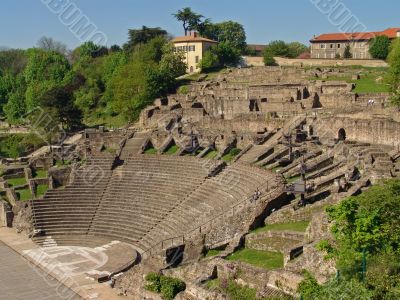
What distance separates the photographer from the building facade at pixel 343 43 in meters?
72.2

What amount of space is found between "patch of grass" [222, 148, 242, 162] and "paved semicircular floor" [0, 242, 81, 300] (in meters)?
14.4

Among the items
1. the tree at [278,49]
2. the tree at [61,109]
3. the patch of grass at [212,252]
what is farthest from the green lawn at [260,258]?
the tree at [278,49]

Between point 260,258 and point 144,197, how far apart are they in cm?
1495

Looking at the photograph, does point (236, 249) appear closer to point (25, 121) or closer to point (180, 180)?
point (180, 180)

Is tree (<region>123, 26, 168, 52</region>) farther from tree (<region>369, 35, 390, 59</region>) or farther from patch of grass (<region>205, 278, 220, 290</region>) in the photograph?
patch of grass (<region>205, 278, 220, 290</region>)

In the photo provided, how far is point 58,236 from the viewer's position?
110ft

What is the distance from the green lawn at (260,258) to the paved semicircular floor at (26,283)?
25.3ft

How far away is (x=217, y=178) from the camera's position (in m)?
33.1

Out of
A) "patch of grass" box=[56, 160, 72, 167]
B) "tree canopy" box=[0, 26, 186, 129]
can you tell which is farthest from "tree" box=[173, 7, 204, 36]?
"patch of grass" box=[56, 160, 72, 167]

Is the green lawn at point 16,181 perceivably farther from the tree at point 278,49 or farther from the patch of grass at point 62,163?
the tree at point 278,49

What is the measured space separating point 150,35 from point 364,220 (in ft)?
237

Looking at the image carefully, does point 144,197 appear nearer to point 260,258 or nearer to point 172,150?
point 172,150

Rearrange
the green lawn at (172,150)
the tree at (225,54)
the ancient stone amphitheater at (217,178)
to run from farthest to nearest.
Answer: the tree at (225,54) < the green lawn at (172,150) < the ancient stone amphitheater at (217,178)

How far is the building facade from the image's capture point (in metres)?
72.2
